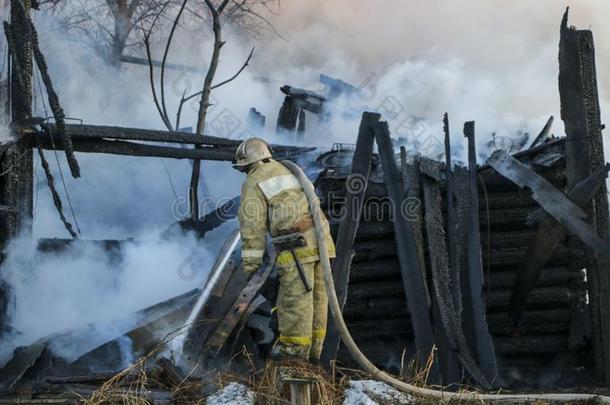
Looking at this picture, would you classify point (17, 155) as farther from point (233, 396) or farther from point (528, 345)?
point (528, 345)

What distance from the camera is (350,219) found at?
7.66 m

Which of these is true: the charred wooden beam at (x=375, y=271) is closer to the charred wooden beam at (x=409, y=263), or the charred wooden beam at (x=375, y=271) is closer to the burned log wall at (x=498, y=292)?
the burned log wall at (x=498, y=292)

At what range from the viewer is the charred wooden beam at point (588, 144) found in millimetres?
7914

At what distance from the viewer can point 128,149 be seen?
10.0 metres

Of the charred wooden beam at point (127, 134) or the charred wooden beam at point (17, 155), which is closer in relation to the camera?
the charred wooden beam at point (17, 155)

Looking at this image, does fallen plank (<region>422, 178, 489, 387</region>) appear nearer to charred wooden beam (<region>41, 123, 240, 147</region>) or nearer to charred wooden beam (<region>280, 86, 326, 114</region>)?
charred wooden beam (<region>41, 123, 240, 147</region>)

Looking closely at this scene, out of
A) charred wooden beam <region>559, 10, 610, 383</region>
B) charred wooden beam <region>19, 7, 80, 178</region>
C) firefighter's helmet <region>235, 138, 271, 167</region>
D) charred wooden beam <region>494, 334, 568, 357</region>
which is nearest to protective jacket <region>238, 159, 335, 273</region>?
firefighter's helmet <region>235, 138, 271, 167</region>

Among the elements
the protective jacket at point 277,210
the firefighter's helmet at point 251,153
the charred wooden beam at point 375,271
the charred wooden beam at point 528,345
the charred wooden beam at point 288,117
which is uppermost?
the charred wooden beam at point 288,117

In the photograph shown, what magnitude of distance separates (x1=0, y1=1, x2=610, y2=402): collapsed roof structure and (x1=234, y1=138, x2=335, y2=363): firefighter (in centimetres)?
103

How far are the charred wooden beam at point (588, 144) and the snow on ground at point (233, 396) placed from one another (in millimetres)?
4176

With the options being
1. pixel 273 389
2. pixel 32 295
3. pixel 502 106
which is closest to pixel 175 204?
pixel 32 295

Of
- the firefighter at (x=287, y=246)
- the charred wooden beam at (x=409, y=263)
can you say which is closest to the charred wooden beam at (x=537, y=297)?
the charred wooden beam at (x=409, y=263)

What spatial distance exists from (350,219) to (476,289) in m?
1.41

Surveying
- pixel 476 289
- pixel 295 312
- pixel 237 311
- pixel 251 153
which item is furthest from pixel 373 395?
pixel 237 311
